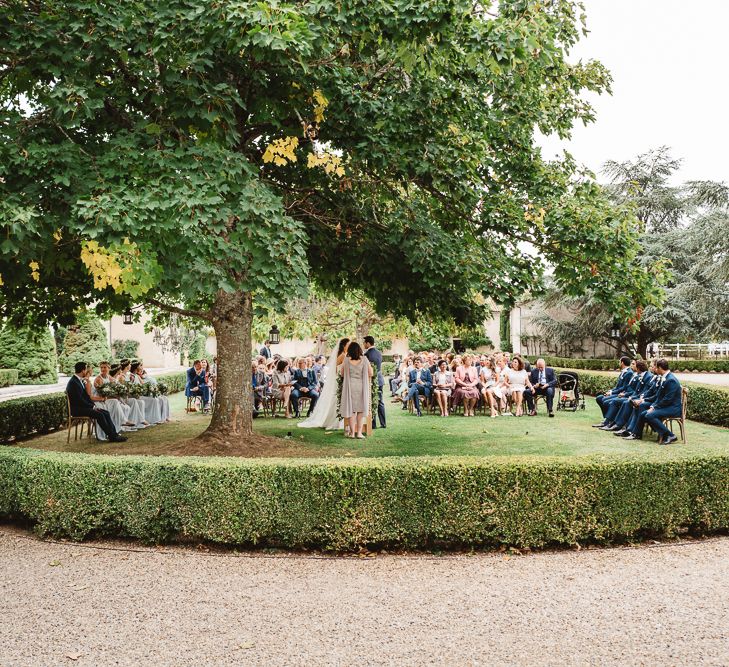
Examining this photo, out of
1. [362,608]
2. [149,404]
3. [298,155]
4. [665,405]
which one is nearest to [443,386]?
[665,405]

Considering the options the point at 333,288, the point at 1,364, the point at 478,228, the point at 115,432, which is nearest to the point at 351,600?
the point at 478,228

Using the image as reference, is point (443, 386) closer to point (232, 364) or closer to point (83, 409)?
point (232, 364)

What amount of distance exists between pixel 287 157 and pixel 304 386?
378 inches

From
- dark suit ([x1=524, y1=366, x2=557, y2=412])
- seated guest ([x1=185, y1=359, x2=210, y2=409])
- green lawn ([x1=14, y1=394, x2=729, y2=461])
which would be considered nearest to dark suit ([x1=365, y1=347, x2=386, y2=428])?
green lawn ([x1=14, y1=394, x2=729, y2=461])

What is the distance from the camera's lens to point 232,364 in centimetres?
1140

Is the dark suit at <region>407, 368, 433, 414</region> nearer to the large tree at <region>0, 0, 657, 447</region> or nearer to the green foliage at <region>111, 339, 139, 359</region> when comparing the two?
the large tree at <region>0, 0, 657, 447</region>

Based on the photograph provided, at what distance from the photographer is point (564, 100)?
1187 centimetres

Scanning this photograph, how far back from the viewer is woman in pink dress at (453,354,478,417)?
17.7 m

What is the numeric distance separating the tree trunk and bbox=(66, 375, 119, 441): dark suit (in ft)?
9.91

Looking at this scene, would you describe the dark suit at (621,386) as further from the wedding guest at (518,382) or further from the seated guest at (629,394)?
the wedding guest at (518,382)

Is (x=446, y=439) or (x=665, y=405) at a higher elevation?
(x=665, y=405)

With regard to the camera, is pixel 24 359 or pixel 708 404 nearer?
pixel 708 404

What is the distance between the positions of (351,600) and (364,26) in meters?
6.33

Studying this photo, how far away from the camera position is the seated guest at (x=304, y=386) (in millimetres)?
17812
